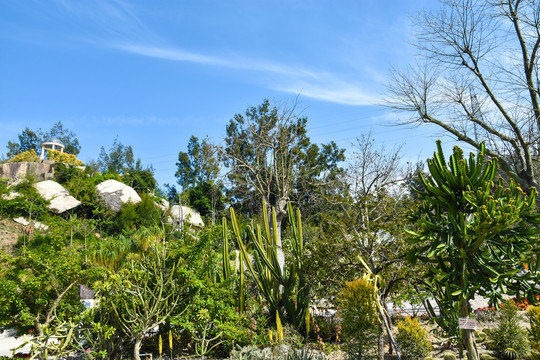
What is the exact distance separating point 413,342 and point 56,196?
18794 mm

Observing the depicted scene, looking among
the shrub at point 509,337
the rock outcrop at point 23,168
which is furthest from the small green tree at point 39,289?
the rock outcrop at point 23,168

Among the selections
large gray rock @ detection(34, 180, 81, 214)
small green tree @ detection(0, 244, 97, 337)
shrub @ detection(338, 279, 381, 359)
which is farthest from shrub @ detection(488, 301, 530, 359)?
large gray rock @ detection(34, 180, 81, 214)

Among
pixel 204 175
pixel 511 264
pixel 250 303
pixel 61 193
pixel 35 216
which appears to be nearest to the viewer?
pixel 511 264

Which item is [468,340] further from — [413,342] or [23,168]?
[23,168]

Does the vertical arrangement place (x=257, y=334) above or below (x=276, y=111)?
→ below

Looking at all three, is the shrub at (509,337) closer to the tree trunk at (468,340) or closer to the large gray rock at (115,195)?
the tree trunk at (468,340)

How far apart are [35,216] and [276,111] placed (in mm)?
12755

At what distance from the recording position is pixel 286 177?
14.9m

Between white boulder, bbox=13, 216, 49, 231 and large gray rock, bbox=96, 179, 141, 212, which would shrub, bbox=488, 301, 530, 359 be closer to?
white boulder, bbox=13, 216, 49, 231

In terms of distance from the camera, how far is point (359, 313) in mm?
5184

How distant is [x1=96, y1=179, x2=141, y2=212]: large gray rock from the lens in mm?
20422

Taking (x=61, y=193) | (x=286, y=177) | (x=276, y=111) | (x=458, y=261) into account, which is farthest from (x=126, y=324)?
(x=61, y=193)

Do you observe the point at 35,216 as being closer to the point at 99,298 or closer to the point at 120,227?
the point at 120,227

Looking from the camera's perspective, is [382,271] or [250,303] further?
[250,303]
